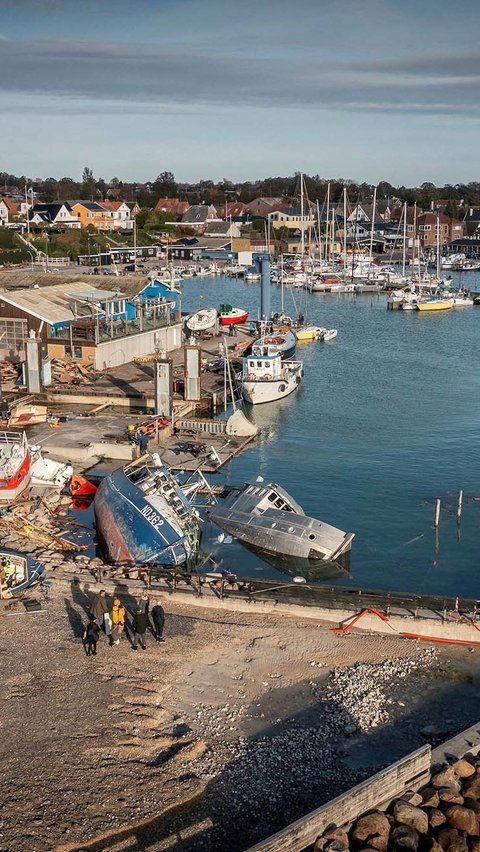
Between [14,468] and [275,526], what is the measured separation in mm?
9431

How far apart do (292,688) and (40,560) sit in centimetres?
958

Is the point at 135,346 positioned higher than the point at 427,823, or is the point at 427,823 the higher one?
the point at 135,346

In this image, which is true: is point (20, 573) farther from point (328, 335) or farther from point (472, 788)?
point (328, 335)

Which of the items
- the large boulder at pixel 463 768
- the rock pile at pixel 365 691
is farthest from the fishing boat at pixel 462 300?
the large boulder at pixel 463 768

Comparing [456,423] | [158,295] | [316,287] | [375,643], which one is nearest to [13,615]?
[375,643]

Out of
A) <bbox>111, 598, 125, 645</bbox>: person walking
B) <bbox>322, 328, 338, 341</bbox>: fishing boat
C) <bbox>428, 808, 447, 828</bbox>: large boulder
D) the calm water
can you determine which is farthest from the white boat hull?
<bbox>428, 808, 447, 828</bbox>: large boulder

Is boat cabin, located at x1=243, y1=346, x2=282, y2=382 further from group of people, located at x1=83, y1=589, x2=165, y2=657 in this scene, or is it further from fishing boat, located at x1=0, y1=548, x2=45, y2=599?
group of people, located at x1=83, y1=589, x2=165, y2=657

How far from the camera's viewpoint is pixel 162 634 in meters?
21.3

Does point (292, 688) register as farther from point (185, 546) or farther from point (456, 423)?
point (456, 423)

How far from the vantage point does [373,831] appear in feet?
47.2

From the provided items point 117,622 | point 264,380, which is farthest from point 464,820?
point 264,380

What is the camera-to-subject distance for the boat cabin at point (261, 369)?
50.2m

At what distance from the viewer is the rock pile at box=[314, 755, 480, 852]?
14211 mm

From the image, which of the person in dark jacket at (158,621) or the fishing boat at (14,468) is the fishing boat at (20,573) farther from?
the fishing boat at (14,468)
